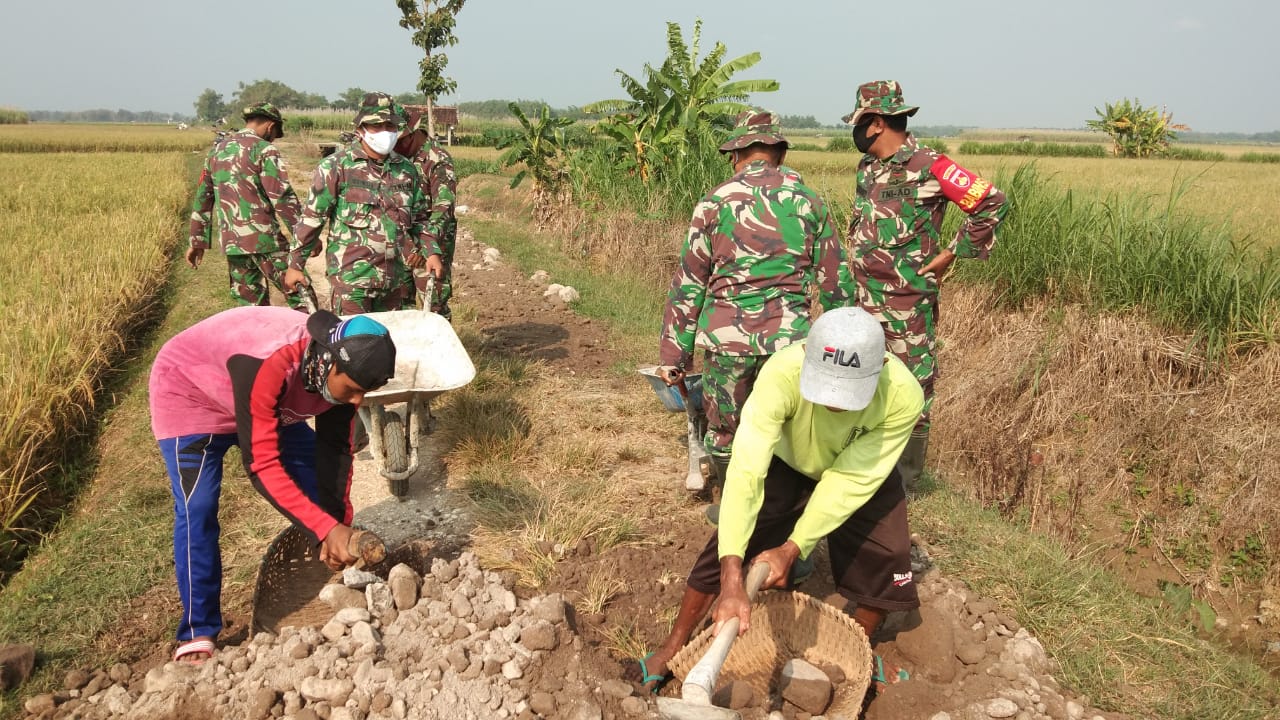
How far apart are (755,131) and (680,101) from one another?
7.37 metres

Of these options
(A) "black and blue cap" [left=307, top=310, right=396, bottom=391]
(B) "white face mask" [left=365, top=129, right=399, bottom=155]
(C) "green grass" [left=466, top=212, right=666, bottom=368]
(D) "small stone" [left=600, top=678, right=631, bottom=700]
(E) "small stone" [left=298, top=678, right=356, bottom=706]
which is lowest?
(D) "small stone" [left=600, top=678, right=631, bottom=700]

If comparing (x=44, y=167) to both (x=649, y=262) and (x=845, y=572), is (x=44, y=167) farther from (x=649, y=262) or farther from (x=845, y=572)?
(x=845, y=572)

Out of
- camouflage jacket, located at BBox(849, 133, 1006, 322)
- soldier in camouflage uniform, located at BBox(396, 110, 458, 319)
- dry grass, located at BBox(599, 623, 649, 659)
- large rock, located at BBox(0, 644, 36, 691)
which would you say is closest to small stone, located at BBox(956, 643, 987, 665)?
dry grass, located at BBox(599, 623, 649, 659)

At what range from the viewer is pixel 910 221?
3729 millimetres

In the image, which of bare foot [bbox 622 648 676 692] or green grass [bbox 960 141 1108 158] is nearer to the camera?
bare foot [bbox 622 648 676 692]

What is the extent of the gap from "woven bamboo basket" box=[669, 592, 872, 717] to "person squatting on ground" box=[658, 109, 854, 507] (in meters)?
0.64

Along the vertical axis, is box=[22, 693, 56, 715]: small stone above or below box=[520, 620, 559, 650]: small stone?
below

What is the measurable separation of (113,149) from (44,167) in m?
12.7

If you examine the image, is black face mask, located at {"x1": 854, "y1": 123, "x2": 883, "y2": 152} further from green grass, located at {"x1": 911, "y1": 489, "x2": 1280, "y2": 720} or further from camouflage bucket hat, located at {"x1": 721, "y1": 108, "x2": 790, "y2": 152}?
green grass, located at {"x1": 911, "y1": 489, "x2": 1280, "y2": 720}

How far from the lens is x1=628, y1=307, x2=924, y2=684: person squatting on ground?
2049 millimetres

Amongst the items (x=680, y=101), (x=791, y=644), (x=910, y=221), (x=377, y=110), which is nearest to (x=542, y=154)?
(x=680, y=101)

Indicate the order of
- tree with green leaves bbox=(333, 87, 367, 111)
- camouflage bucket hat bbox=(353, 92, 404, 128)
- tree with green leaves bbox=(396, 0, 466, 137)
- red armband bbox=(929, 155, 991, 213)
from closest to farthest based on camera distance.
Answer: red armband bbox=(929, 155, 991, 213), camouflage bucket hat bbox=(353, 92, 404, 128), tree with green leaves bbox=(396, 0, 466, 137), tree with green leaves bbox=(333, 87, 367, 111)

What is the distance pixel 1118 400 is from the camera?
5246mm

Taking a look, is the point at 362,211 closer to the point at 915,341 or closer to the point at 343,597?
the point at 343,597
